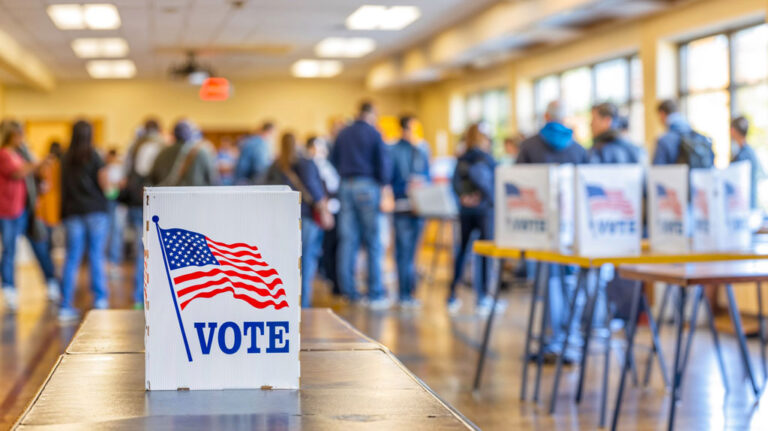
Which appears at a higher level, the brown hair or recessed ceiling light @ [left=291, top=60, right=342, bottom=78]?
recessed ceiling light @ [left=291, top=60, right=342, bottom=78]

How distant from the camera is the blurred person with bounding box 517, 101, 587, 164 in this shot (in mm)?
5539

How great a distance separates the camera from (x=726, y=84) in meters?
8.74

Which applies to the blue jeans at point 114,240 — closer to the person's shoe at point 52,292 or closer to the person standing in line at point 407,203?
the person's shoe at point 52,292

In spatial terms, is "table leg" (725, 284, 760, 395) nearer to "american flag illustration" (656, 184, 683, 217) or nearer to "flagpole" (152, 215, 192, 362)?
"american flag illustration" (656, 184, 683, 217)

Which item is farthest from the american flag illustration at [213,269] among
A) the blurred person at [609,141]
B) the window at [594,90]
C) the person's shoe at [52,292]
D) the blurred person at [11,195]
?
the window at [594,90]

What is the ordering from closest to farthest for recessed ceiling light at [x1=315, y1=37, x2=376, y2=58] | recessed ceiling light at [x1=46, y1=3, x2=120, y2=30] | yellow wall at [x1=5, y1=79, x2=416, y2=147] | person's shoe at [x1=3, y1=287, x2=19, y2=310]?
person's shoe at [x1=3, y1=287, x2=19, y2=310] → recessed ceiling light at [x1=46, y1=3, x2=120, y2=30] → recessed ceiling light at [x1=315, y1=37, x2=376, y2=58] → yellow wall at [x1=5, y1=79, x2=416, y2=147]

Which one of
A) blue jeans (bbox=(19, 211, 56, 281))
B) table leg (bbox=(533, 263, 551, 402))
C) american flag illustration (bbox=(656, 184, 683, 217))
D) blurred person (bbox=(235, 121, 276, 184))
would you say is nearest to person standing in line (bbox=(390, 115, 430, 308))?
blurred person (bbox=(235, 121, 276, 184))

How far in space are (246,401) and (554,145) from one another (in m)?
4.31

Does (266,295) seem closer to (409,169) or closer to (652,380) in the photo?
(652,380)

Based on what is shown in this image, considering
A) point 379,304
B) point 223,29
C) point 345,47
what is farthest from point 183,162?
point 345,47

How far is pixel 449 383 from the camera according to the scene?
5.00m

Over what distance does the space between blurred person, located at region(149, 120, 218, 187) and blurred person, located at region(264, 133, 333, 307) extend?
46 cm

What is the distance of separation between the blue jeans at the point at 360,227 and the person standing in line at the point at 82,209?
190cm

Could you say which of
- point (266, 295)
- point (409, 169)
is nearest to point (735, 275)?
point (266, 295)
